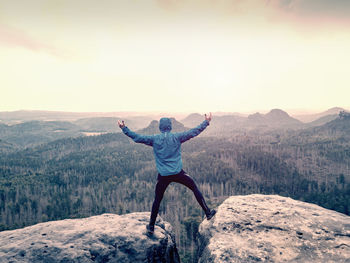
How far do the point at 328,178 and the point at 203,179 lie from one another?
3846 centimetres

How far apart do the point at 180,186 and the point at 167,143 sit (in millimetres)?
51571

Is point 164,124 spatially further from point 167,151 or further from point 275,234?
point 275,234

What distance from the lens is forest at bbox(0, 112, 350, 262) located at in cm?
4153

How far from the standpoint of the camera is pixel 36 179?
6644 cm

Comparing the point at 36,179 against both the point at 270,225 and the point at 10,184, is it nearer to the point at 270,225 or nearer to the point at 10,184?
the point at 10,184

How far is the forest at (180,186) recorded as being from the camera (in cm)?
4153

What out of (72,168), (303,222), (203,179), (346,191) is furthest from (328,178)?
(72,168)

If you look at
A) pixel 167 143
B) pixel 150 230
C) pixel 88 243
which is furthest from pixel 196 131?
pixel 88 243

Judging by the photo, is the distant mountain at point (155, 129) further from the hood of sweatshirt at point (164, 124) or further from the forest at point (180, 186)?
the hood of sweatshirt at point (164, 124)

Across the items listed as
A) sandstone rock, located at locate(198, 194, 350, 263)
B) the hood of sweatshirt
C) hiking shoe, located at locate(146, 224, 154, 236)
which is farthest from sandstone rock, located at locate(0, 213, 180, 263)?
the hood of sweatshirt

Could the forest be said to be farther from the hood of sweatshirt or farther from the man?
the hood of sweatshirt

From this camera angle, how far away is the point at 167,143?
370 inches

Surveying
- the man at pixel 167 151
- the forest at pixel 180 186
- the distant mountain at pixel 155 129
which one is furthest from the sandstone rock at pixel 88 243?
the distant mountain at pixel 155 129

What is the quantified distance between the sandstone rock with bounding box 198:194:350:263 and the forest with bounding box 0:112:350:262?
64.7 feet
